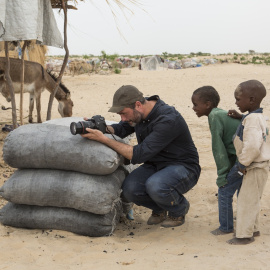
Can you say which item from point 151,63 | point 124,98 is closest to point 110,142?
point 124,98

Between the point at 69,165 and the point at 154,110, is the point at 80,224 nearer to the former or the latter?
the point at 69,165

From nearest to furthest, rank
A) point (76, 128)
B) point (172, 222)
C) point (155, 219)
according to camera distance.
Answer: point (76, 128) < point (172, 222) < point (155, 219)

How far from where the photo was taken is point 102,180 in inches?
141

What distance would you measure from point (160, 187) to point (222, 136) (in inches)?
27.7

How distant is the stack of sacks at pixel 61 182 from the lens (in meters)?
3.49

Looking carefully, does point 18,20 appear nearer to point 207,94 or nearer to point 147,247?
point 207,94

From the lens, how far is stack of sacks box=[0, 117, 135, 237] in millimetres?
3494

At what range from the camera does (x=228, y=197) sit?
3461 mm

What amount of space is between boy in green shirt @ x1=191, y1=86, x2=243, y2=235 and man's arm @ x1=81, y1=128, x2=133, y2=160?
0.72 meters

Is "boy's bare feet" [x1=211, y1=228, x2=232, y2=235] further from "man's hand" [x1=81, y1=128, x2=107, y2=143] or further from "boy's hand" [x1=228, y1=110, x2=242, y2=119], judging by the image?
"man's hand" [x1=81, y1=128, x2=107, y2=143]

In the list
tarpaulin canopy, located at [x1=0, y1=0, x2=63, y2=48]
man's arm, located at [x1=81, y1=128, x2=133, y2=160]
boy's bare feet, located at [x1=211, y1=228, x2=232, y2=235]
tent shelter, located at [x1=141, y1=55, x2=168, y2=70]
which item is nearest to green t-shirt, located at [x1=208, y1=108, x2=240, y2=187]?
boy's bare feet, located at [x1=211, y1=228, x2=232, y2=235]

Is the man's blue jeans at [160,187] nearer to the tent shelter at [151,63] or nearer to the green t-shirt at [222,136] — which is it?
the green t-shirt at [222,136]

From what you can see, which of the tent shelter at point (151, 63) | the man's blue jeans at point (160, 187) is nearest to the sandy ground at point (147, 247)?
the man's blue jeans at point (160, 187)

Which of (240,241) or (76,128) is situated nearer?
(240,241)
